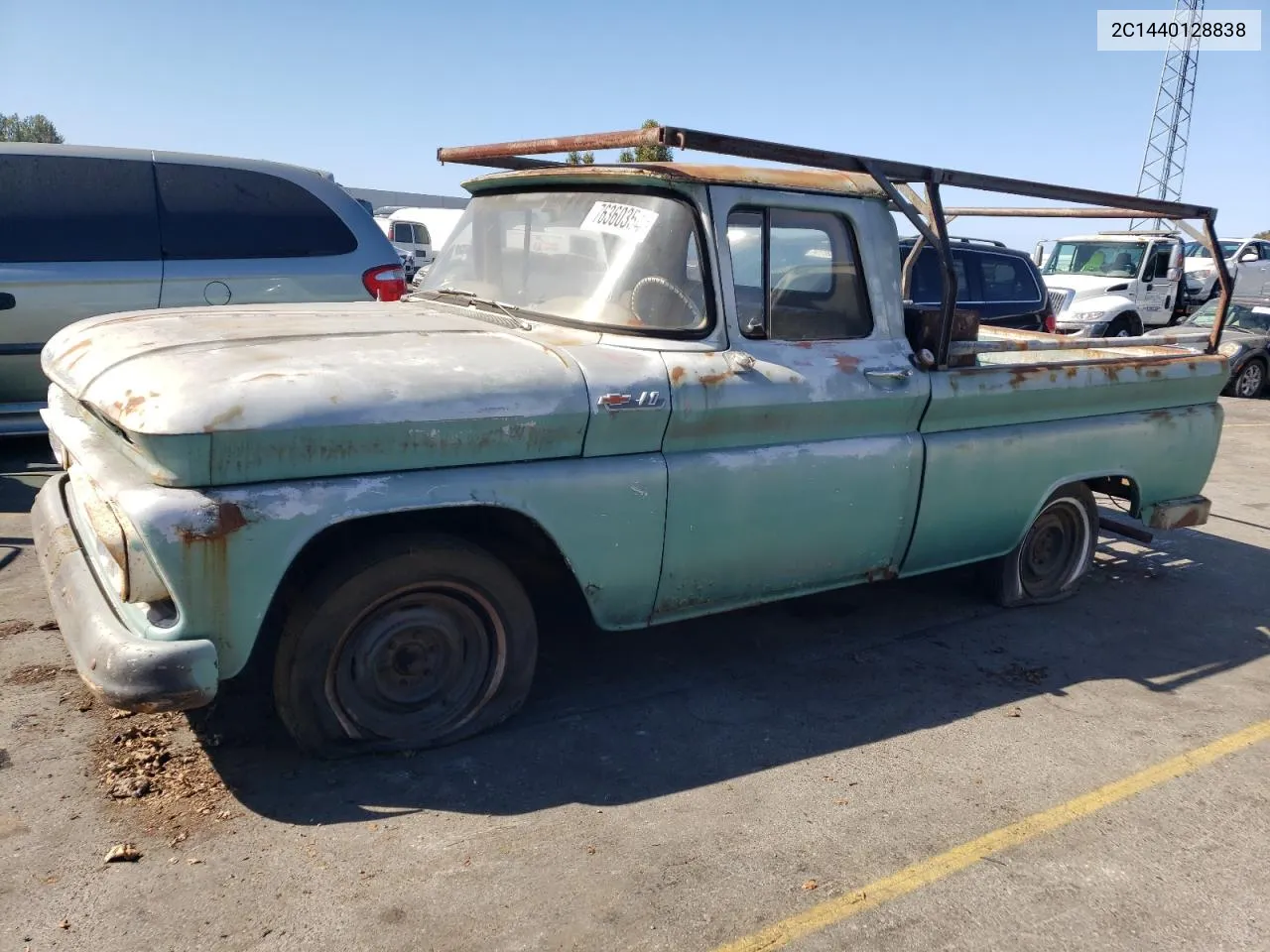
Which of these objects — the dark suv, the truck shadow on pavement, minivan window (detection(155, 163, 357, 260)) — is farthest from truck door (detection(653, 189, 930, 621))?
the dark suv

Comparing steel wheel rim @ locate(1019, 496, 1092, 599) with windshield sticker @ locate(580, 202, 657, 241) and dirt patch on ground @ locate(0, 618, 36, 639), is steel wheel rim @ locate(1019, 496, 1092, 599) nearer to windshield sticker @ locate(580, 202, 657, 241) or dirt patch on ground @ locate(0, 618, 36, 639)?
windshield sticker @ locate(580, 202, 657, 241)

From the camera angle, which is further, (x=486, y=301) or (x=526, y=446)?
(x=486, y=301)

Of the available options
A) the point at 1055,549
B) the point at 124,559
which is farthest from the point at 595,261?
the point at 1055,549

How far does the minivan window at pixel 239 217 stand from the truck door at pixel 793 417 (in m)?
3.87

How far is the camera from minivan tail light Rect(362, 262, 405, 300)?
22.8 feet

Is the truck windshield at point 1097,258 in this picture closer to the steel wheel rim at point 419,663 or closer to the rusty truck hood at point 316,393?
the rusty truck hood at point 316,393

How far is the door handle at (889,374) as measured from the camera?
4188mm

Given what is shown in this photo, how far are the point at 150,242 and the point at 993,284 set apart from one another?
8.30 metres

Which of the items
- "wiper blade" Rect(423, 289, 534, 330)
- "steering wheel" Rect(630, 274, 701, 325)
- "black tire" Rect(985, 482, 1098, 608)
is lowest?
"black tire" Rect(985, 482, 1098, 608)

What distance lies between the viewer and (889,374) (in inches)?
166

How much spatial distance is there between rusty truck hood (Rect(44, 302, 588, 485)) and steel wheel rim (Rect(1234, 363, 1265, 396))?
571 inches

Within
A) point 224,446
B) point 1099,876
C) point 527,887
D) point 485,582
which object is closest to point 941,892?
point 1099,876

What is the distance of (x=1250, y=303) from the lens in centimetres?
1605

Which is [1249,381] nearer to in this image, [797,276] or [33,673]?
[797,276]
